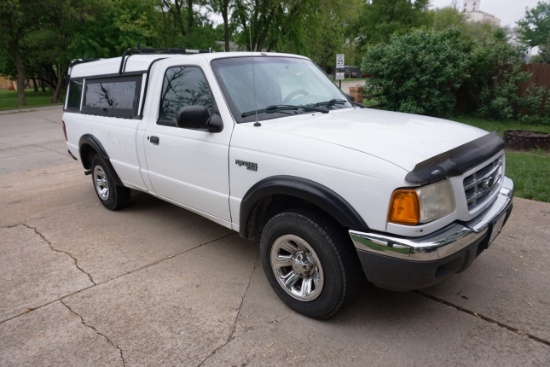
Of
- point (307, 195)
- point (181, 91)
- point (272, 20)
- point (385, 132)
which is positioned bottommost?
point (307, 195)

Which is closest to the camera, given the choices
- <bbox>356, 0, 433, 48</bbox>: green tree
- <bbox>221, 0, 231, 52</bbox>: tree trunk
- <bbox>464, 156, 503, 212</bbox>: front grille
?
<bbox>464, 156, 503, 212</bbox>: front grille

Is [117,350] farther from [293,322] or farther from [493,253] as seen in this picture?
[493,253]

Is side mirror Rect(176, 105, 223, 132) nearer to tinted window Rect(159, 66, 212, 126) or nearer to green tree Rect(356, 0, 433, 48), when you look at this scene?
tinted window Rect(159, 66, 212, 126)

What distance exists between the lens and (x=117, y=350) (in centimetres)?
264

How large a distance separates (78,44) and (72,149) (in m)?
18.7

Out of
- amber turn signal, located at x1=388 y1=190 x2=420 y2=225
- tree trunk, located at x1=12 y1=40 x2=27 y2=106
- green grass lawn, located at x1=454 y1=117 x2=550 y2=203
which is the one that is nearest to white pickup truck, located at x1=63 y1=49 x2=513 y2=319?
amber turn signal, located at x1=388 y1=190 x2=420 y2=225

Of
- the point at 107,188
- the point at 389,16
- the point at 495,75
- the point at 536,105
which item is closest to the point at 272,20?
the point at 389,16

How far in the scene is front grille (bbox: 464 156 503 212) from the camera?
8.29 ft

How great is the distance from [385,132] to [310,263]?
1.09 metres

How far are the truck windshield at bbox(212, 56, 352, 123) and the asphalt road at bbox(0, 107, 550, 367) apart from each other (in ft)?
4.90

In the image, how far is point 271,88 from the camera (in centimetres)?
351

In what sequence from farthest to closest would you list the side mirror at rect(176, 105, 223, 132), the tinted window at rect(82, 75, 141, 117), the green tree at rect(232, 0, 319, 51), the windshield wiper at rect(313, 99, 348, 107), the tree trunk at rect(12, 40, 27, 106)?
the green tree at rect(232, 0, 319, 51), the tree trunk at rect(12, 40, 27, 106), the tinted window at rect(82, 75, 141, 117), the windshield wiper at rect(313, 99, 348, 107), the side mirror at rect(176, 105, 223, 132)

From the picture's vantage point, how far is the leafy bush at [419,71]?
34.7 feet

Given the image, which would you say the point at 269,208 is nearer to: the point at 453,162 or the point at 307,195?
the point at 307,195
